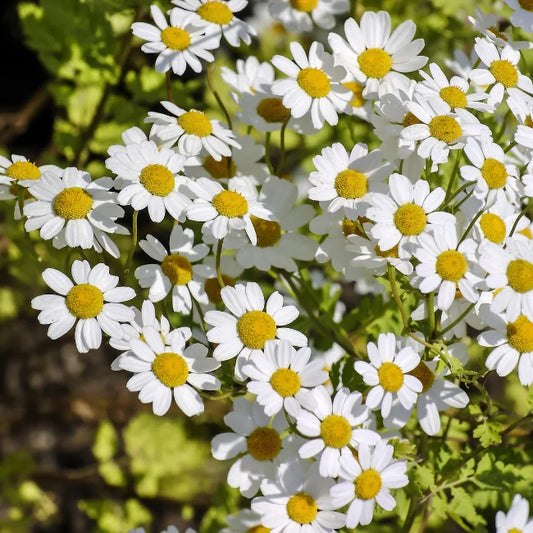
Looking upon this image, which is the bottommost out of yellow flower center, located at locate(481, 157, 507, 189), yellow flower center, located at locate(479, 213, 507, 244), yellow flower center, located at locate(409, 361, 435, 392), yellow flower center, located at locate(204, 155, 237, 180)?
yellow flower center, located at locate(409, 361, 435, 392)

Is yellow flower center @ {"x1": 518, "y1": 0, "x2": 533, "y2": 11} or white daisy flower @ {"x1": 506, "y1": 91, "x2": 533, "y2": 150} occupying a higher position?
yellow flower center @ {"x1": 518, "y1": 0, "x2": 533, "y2": 11}

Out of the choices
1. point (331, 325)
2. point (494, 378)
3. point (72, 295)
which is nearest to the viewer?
point (72, 295)

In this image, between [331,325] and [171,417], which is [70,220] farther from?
[171,417]

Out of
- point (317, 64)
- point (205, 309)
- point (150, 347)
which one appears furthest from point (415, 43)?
point (150, 347)

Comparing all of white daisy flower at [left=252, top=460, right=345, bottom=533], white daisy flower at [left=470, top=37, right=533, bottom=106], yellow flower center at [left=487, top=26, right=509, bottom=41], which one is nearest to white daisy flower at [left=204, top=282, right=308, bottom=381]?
white daisy flower at [left=252, top=460, right=345, bottom=533]

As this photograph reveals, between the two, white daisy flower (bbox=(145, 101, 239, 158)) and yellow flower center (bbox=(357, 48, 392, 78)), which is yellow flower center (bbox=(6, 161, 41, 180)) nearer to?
white daisy flower (bbox=(145, 101, 239, 158))

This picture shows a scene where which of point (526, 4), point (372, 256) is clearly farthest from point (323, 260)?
point (526, 4)

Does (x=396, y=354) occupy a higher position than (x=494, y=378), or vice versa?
(x=396, y=354)
